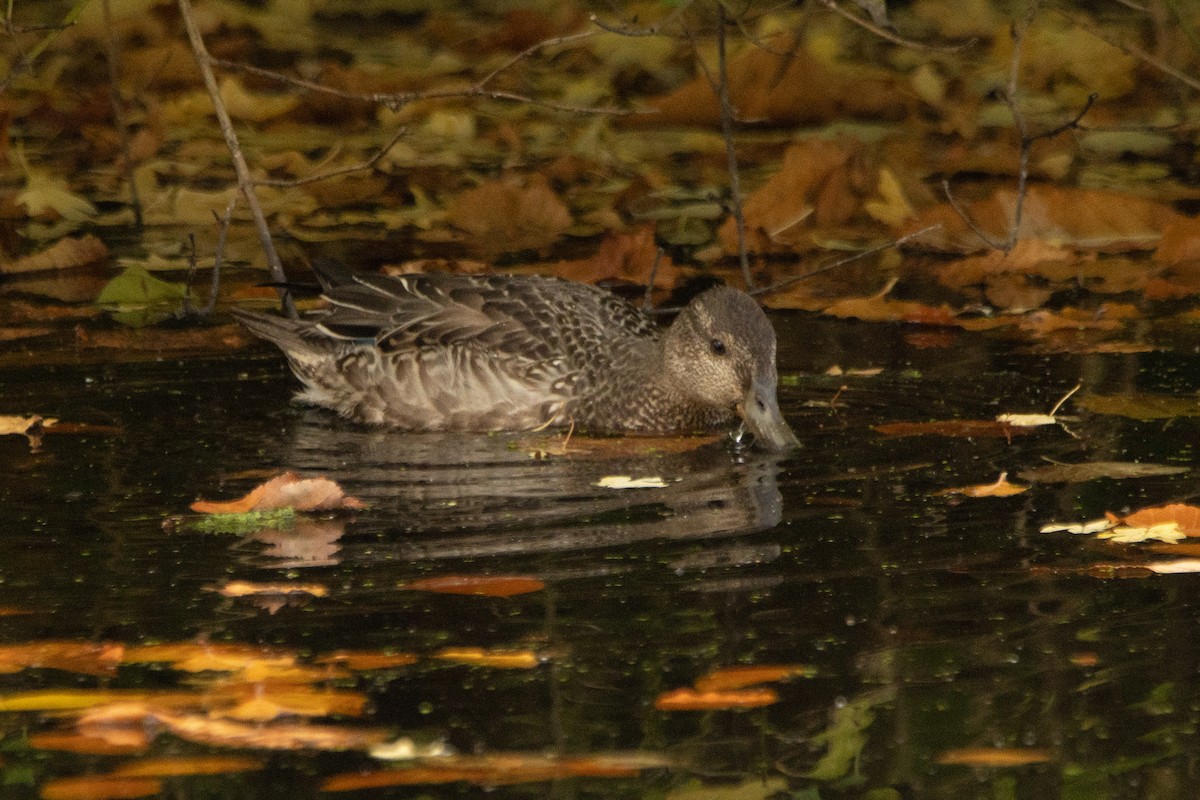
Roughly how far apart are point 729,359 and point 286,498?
1.84m

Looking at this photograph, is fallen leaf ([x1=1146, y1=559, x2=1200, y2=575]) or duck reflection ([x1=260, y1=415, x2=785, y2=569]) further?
duck reflection ([x1=260, y1=415, x2=785, y2=569])

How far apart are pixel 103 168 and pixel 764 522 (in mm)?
7227

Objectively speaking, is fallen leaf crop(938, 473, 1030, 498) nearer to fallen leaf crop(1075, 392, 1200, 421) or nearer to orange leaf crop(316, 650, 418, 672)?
fallen leaf crop(1075, 392, 1200, 421)

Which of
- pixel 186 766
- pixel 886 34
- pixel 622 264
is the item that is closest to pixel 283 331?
pixel 622 264

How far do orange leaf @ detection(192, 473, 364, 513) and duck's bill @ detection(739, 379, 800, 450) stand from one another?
1463 millimetres

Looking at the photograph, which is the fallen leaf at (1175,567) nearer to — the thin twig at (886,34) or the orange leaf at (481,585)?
the orange leaf at (481,585)

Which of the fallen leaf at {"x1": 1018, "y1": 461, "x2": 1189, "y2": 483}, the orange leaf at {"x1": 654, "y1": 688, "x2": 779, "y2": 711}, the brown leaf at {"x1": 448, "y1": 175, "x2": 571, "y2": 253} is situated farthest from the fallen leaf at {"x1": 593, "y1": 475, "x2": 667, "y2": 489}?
the brown leaf at {"x1": 448, "y1": 175, "x2": 571, "y2": 253}

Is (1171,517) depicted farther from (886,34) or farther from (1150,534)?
(886,34)

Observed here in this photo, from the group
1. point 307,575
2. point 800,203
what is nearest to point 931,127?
point 800,203

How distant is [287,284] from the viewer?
7918mm

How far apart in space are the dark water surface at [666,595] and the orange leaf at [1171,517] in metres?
0.14

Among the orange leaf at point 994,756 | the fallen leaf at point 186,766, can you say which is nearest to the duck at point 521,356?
the orange leaf at point 994,756

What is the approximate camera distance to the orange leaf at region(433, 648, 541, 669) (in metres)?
4.64

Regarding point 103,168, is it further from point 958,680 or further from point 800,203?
point 958,680
